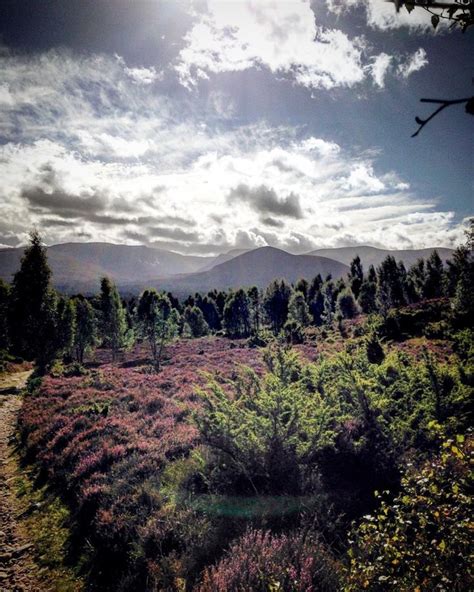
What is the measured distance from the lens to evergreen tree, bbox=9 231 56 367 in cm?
2830

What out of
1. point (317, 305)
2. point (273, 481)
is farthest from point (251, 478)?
point (317, 305)

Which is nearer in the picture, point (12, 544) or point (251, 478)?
point (12, 544)

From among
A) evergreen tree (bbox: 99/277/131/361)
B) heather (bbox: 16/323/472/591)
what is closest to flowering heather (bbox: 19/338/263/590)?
heather (bbox: 16/323/472/591)

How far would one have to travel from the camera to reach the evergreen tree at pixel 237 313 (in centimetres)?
7394

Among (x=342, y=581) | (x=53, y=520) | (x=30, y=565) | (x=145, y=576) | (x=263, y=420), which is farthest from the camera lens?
(x=53, y=520)

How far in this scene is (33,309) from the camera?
2861cm

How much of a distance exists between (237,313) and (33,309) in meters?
50.0

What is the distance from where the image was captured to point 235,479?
7414mm

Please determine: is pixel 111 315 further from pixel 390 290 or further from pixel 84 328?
pixel 390 290

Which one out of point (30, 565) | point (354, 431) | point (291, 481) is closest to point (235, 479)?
point (291, 481)

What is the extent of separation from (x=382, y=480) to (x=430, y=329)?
33911 mm

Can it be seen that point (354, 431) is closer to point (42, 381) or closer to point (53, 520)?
point (53, 520)

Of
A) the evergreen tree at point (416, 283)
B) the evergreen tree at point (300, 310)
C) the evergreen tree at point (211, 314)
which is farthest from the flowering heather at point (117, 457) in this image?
the evergreen tree at point (416, 283)

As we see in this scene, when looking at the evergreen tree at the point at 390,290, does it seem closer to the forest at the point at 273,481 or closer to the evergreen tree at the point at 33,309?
the forest at the point at 273,481
